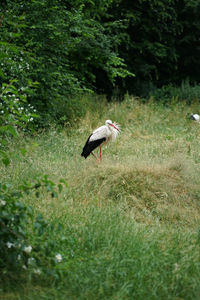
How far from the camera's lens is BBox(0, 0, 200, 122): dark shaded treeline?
8.98 m

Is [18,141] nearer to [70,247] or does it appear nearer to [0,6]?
[0,6]

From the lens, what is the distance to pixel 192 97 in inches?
560

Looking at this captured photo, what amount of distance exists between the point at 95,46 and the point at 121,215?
692 centimetres

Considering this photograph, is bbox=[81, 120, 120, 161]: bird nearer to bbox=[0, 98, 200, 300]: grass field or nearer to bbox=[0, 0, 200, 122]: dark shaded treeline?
bbox=[0, 98, 200, 300]: grass field

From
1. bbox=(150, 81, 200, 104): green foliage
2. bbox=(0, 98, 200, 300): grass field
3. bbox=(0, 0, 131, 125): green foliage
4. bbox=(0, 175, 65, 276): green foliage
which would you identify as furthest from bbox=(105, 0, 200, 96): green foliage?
bbox=(0, 175, 65, 276): green foliage

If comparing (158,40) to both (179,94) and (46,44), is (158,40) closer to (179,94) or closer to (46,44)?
(179,94)

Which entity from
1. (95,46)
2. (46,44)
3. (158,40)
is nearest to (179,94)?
(158,40)

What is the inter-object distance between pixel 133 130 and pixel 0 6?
3.86m

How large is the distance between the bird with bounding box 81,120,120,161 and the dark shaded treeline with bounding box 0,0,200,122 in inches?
51.8

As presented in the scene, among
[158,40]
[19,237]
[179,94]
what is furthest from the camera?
[158,40]

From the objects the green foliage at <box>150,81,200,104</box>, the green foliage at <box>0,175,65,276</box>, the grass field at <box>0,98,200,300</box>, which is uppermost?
the green foliage at <box>0,175,65,276</box>

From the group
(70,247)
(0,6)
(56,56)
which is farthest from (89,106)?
(70,247)

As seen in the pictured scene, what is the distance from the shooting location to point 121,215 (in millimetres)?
4703

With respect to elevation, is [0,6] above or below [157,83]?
above
